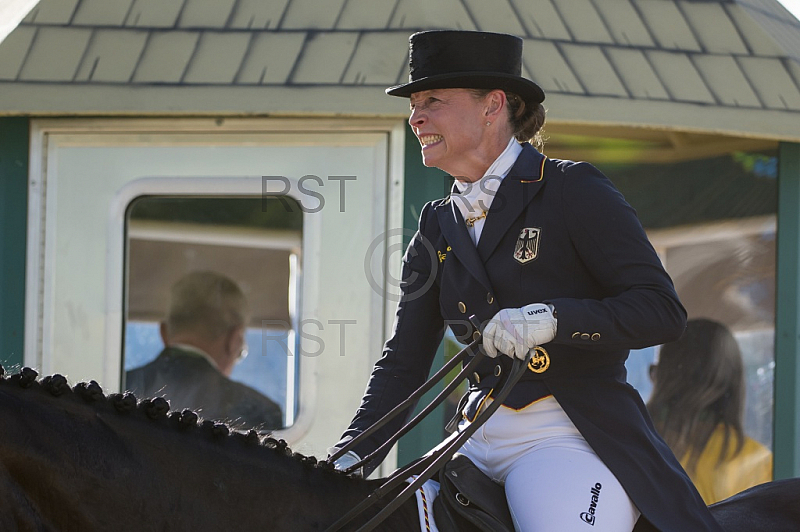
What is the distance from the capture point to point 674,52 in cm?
511

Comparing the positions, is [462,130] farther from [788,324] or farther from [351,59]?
[788,324]

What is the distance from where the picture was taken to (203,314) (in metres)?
5.93

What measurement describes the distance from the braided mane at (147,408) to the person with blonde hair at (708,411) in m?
3.26

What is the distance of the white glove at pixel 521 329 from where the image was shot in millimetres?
2346

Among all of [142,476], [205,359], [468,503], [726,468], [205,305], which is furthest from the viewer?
[205,305]

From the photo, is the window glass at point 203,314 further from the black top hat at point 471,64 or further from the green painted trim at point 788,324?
the black top hat at point 471,64

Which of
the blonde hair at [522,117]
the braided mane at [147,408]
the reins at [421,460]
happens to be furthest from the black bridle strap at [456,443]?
the blonde hair at [522,117]

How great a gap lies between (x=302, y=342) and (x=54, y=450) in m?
2.98

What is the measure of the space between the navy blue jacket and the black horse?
405mm

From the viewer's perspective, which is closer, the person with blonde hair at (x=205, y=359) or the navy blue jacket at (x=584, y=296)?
the navy blue jacket at (x=584, y=296)

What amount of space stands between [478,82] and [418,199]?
2.13m

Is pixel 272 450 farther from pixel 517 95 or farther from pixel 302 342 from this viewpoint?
pixel 302 342

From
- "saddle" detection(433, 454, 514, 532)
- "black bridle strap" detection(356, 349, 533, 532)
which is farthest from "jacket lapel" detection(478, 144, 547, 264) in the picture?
"saddle" detection(433, 454, 514, 532)

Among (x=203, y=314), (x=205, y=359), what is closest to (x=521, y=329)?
(x=205, y=359)
